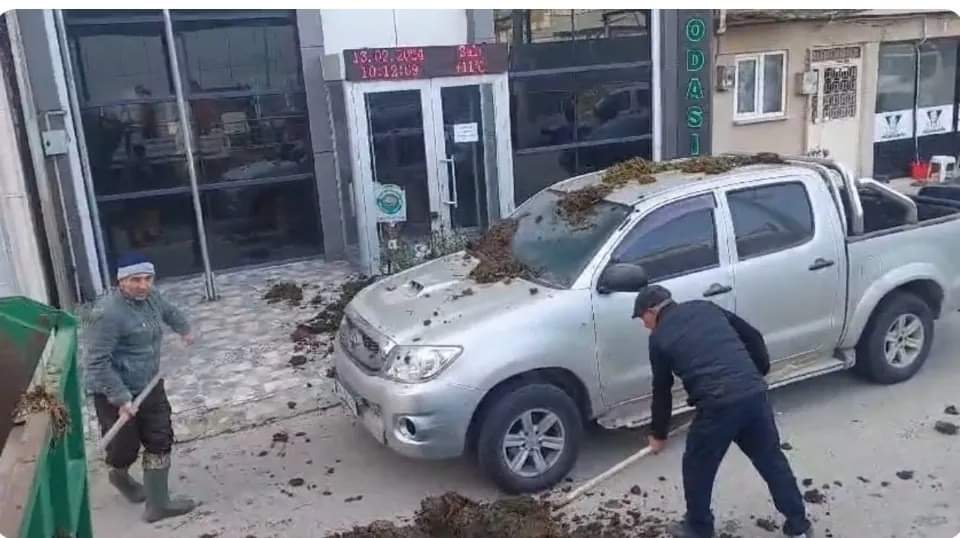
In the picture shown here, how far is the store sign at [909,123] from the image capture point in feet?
44.7

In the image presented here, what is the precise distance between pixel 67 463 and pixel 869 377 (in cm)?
528

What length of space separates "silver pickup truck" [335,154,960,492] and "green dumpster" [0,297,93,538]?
1.66m

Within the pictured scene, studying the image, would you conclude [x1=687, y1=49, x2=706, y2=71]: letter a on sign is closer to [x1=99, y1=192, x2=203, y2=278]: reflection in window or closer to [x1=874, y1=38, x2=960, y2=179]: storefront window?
[x1=874, y1=38, x2=960, y2=179]: storefront window

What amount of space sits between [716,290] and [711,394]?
1300 mm

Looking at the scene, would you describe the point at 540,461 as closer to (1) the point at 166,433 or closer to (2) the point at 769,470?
(2) the point at 769,470

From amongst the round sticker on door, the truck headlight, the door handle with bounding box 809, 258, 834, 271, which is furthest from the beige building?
the truck headlight

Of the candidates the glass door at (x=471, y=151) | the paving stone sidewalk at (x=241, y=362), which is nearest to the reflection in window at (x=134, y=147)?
the paving stone sidewalk at (x=241, y=362)

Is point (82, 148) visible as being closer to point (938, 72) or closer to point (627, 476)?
point (627, 476)

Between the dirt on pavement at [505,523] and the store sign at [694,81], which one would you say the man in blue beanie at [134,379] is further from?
the store sign at [694,81]

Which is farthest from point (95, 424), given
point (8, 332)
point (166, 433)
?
point (8, 332)

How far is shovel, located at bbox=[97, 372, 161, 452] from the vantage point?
4.49 meters

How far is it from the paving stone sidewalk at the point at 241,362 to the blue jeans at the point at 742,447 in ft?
9.81

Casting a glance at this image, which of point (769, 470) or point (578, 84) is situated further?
point (578, 84)

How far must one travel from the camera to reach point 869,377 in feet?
20.1
